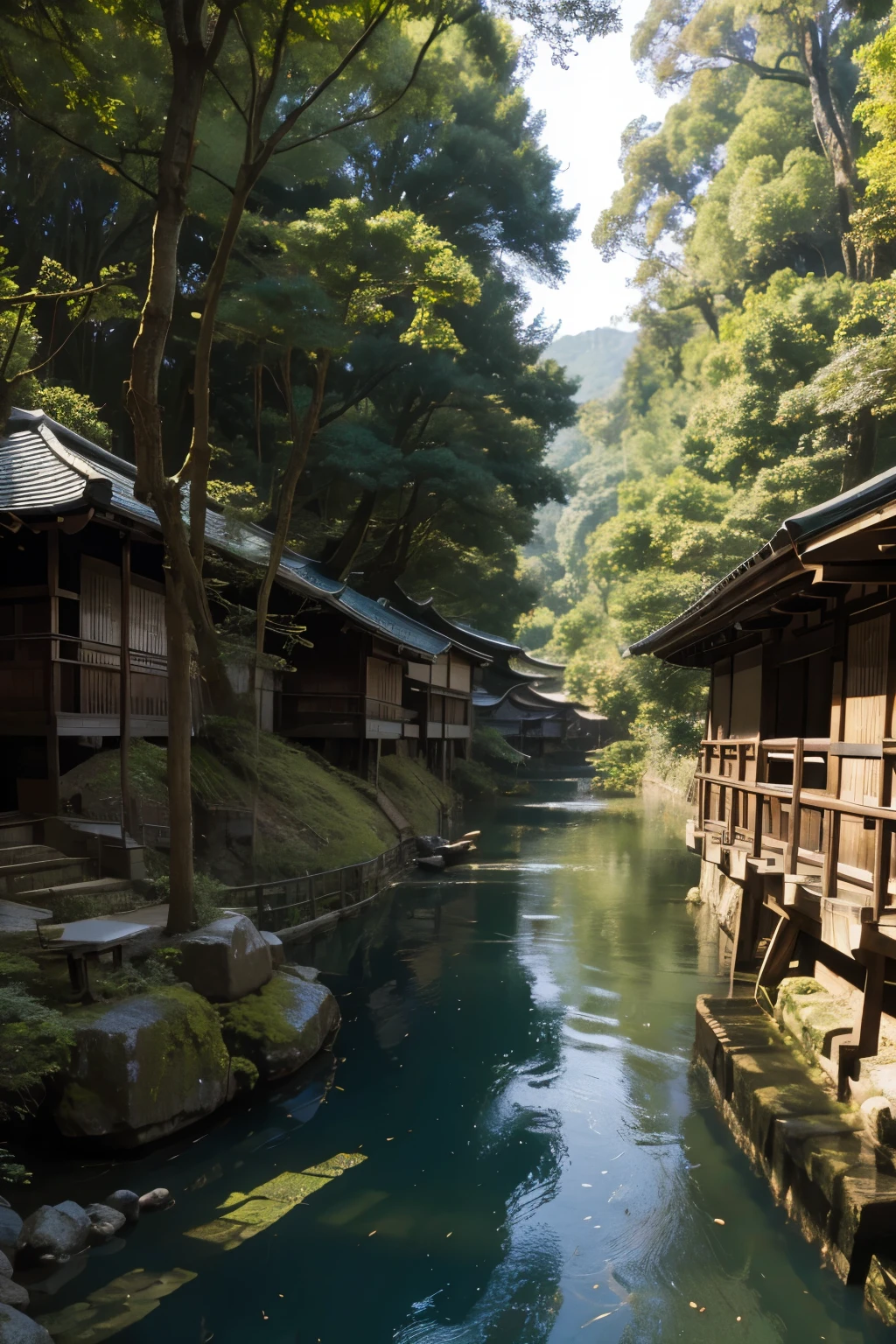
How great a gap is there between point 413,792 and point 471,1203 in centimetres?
2073

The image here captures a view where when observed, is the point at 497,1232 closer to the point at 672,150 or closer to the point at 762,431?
the point at 762,431

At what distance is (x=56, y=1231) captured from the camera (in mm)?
6656

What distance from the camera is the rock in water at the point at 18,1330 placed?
5.16 m

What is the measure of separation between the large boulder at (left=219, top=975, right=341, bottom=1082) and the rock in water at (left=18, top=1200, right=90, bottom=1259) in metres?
2.78

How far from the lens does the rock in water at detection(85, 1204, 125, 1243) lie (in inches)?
272

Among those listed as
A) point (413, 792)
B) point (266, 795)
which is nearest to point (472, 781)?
point (413, 792)

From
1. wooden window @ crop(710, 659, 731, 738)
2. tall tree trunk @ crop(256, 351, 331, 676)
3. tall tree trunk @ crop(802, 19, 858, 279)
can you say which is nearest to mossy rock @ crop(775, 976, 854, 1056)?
wooden window @ crop(710, 659, 731, 738)

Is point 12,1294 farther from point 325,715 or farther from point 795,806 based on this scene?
point 325,715

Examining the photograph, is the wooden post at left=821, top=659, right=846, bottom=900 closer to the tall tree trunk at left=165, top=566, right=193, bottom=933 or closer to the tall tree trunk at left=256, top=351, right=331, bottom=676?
the tall tree trunk at left=165, top=566, right=193, bottom=933

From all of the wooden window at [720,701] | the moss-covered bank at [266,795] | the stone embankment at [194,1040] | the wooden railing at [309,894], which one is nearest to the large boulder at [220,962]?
the stone embankment at [194,1040]

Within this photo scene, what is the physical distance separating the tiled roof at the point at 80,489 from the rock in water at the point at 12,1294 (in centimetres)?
816

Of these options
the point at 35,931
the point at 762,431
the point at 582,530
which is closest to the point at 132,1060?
the point at 35,931

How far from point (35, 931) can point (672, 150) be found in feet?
219

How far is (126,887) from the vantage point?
467 inches
